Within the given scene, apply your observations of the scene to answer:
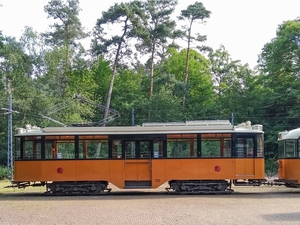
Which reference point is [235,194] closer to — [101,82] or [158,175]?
[158,175]

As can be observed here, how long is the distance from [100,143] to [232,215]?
8902 millimetres

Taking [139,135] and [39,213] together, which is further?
[139,135]

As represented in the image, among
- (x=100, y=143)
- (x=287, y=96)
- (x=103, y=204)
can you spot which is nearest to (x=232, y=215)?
(x=103, y=204)

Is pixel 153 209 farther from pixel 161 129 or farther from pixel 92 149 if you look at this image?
pixel 92 149

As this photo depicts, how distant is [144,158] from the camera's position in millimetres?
22406

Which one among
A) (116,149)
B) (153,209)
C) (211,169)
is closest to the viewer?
(153,209)

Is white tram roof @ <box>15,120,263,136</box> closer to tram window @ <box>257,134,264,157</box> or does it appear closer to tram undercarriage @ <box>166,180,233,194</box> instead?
tram window @ <box>257,134,264,157</box>

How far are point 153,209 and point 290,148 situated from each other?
8904mm

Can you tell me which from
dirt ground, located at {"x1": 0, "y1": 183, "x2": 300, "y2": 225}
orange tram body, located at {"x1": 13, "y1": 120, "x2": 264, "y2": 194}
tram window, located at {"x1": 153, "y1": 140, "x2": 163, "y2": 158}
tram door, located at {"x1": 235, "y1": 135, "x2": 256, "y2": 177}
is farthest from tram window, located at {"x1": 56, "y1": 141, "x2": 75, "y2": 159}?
tram door, located at {"x1": 235, "y1": 135, "x2": 256, "y2": 177}

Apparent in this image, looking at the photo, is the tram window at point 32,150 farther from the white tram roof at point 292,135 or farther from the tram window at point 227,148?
the white tram roof at point 292,135

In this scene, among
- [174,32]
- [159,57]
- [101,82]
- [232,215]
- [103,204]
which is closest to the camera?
[232,215]

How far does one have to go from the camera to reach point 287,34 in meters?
47.1

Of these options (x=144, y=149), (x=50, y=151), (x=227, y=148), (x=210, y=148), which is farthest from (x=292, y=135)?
(x=50, y=151)

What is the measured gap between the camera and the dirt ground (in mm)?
14242
